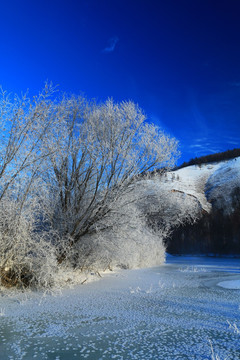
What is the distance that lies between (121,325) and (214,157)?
234 ft

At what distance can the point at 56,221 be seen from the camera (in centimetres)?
1097

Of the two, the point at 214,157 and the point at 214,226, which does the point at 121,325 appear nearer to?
the point at 214,226

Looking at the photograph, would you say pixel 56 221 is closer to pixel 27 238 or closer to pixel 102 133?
pixel 27 238

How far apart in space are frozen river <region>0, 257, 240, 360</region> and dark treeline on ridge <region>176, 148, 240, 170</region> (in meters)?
64.9

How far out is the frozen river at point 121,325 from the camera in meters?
3.68

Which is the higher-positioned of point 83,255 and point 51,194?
point 51,194

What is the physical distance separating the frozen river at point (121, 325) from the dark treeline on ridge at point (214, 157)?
64.9 metres

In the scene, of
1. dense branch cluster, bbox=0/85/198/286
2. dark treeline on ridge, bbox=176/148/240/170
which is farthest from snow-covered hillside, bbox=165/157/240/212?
dense branch cluster, bbox=0/85/198/286

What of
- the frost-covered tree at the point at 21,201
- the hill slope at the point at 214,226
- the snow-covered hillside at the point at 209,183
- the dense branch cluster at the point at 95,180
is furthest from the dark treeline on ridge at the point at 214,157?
the frost-covered tree at the point at 21,201

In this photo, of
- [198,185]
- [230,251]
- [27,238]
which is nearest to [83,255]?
[27,238]

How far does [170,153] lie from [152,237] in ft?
30.3

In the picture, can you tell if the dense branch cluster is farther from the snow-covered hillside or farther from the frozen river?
the snow-covered hillside

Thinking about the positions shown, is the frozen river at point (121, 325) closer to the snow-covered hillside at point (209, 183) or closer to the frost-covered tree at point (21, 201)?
the frost-covered tree at point (21, 201)

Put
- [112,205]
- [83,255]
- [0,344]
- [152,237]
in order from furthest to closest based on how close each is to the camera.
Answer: [152,237], [83,255], [112,205], [0,344]
